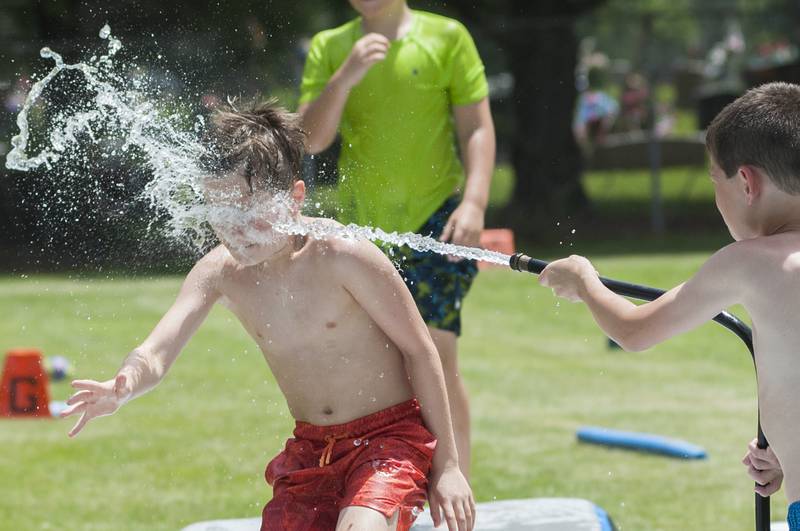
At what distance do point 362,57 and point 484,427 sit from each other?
7.06ft

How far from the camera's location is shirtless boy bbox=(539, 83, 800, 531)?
2312mm

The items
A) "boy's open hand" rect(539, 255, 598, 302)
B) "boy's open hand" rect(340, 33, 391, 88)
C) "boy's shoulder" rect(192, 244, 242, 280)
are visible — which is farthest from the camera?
"boy's open hand" rect(340, 33, 391, 88)

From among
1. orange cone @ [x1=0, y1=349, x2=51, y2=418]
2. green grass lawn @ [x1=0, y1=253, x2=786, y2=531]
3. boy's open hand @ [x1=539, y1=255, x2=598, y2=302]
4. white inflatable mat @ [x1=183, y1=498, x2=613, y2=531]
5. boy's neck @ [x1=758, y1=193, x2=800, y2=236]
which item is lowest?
green grass lawn @ [x1=0, y1=253, x2=786, y2=531]

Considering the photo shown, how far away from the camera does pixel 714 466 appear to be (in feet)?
14.9

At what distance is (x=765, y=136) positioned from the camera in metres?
2.38

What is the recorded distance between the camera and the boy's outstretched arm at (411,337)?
272 cm

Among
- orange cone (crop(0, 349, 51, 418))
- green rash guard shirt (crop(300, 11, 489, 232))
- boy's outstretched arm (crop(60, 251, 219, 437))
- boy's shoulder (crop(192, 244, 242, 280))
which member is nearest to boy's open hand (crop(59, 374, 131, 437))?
boy's outstretched arm (crop(60, 251, 219, 437))

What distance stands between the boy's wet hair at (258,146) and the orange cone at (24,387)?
262cm

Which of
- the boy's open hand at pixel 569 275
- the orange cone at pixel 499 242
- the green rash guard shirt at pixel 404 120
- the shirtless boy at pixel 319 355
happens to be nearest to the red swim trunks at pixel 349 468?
the shirtless boy at pixel 319 355

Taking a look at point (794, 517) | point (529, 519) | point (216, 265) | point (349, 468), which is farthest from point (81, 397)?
point (794, 517)

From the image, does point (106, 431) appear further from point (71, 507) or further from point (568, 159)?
point (568, 159)

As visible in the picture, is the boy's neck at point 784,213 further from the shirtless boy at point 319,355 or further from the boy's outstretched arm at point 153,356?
the boy's outstretched arm at point 153,356

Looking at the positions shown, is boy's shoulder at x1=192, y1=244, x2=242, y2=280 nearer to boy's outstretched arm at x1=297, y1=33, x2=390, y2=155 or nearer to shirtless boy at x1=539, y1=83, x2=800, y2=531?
boy's outstretched arm at x1=297, y1=33, x2=390, y2=155

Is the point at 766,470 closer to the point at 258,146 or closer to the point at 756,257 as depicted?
the point at 756,257
